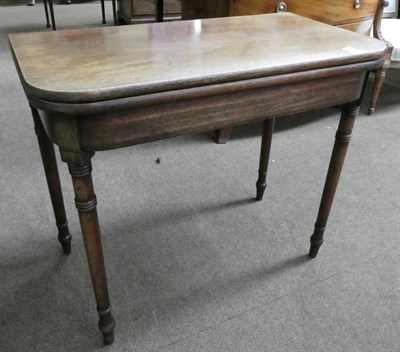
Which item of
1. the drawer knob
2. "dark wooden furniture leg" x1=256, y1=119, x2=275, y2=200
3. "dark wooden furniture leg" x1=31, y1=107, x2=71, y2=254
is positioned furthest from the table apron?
the drawer knob

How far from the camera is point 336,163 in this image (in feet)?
3.93

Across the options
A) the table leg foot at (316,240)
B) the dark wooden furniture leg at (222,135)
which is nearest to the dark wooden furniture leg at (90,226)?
the table leg foot at (316,240)

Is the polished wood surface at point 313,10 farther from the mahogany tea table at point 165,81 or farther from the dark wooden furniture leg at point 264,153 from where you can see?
the mahogany tea table at point 165,81

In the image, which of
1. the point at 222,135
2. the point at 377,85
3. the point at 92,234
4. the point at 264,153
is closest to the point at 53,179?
the point at 92,234

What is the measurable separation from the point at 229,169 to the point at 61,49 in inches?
43.6

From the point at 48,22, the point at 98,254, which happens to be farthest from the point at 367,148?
the point at 48,22

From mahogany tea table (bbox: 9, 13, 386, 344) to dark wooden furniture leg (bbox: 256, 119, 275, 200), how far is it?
0.37 m

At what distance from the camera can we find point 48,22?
3.80 metres

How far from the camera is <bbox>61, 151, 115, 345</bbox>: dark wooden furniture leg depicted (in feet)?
2.58

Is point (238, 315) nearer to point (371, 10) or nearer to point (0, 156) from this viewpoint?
point (0, 156)

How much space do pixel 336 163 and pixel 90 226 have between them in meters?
0.75

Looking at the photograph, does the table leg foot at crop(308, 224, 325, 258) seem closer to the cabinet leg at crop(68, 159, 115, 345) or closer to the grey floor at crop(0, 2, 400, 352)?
the grey floor at crop(0, 2, 400, 352)

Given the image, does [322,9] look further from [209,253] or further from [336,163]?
[209,253]

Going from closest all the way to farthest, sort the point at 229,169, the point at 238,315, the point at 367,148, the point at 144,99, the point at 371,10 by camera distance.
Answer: the point at 144,99 → the point at 238,315 → the point at 229,169 → the point at 367,148 → the point at 371,10
